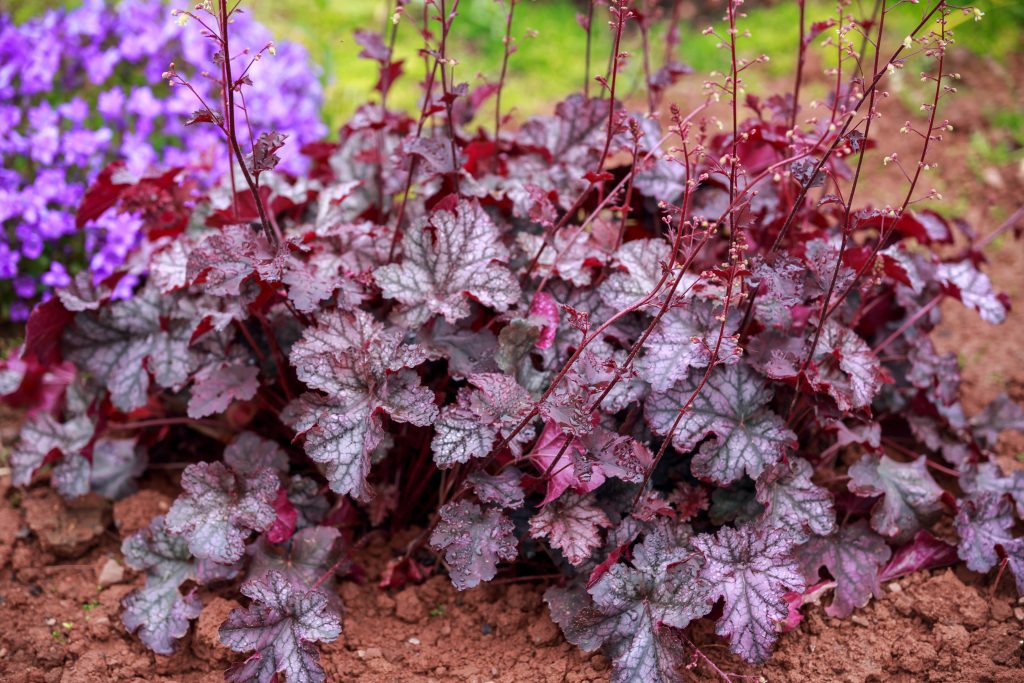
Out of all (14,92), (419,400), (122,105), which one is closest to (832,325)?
(419,400)

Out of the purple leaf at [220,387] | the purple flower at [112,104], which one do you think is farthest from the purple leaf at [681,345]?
the purple flower at [112,104]

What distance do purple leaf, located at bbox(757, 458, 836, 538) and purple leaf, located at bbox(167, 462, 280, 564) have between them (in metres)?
1.21

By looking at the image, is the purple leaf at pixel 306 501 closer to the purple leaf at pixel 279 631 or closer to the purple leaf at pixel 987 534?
the purple leaf at pixel 279 631

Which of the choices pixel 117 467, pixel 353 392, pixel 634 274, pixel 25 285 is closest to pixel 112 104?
pixel 25 285

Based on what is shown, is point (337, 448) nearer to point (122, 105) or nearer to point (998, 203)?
point (122, 105)

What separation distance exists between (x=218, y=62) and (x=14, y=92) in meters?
2.35

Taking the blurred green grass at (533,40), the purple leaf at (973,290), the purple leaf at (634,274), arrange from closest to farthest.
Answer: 1. the purple leaf at (634,274)
2. the purple leaf at (973,290)
3. the blurred green grass at (533,40)

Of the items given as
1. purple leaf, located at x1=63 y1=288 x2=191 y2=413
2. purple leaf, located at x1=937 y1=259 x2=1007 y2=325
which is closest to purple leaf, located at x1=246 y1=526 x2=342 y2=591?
purple leaf, located at x1=63 y1=288 x2=191 y2=413

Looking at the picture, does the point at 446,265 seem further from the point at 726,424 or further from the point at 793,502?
the point at 793,502

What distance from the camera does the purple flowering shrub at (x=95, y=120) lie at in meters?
3.13

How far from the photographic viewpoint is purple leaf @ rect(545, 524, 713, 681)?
1980 millimetres

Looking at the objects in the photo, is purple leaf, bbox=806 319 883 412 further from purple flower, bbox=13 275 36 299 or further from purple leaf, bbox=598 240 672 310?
purple flower, bbox=13 275 36 299

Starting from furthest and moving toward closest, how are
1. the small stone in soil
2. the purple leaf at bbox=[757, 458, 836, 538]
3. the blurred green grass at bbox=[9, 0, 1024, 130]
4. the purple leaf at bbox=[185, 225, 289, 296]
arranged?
the blurred green grass at bbox=[9, 0, 1024, 130]
the small stone in soil
the purple leaf at bbox=[757, 458, 836, 538]
the purple leaf at bbox=[185, 225, 289, 296]

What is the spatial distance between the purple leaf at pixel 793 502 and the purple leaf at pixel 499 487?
599 mm
